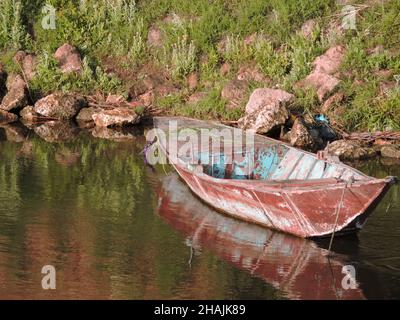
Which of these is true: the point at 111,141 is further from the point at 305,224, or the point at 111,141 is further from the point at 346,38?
the point at 305,224

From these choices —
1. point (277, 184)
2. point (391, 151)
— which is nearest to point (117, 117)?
point (391, 151)

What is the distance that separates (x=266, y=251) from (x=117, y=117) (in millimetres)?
11202

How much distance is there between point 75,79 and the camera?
2662 cm

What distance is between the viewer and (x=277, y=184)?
14.0 m

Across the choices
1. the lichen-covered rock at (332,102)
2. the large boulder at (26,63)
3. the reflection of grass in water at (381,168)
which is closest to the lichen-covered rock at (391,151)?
the reflection of grass in water at (381,168)

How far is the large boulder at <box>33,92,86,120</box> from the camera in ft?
82.6

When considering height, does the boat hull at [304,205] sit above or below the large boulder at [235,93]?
below

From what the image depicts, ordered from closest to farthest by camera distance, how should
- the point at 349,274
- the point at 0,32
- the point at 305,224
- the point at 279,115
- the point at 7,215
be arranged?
the point at 349,274
the point at 305,224
the point at 7,215
the point at 279,115
the point at 0,32

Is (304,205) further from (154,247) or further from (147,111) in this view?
(147,111)

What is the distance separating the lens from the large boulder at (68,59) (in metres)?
26.9

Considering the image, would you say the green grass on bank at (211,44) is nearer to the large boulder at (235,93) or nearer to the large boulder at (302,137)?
the large boulder at (235,93)

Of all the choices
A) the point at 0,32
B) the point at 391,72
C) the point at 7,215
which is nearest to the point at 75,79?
the point at 0,32

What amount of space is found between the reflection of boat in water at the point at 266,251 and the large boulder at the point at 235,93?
322 inches

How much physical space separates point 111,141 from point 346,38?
8077 mm
